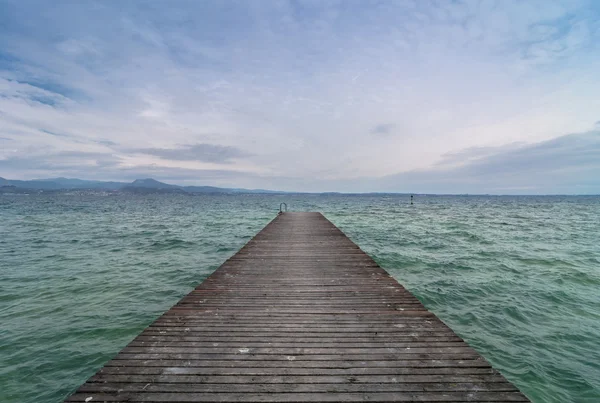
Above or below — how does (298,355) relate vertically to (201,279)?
above

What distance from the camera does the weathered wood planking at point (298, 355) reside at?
124 inches

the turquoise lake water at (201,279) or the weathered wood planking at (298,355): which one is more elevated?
the weathered wood planking at (298,355)

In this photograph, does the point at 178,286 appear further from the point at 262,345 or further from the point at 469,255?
the point at 469,255

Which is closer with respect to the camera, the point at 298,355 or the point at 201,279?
the point at 298,355

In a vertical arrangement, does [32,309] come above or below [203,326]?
below

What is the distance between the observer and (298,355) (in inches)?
152

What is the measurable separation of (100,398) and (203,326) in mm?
1743

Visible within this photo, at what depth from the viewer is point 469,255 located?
16719 mm

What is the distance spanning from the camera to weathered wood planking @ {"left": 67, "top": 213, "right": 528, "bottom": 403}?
3.16 metres

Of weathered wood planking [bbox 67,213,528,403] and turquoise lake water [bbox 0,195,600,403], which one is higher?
weathered wood planking [bbox 67,213,528,403]

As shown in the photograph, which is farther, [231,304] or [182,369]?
[231,304]

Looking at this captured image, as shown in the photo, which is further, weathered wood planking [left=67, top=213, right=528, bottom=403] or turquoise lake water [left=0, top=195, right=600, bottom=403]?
turquoise lake water [left=0, top=195, right=600, bottom=403]

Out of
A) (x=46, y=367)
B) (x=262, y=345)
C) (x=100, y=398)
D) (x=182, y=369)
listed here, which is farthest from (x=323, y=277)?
(x=46, y=367)

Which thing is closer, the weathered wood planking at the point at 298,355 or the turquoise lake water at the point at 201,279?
the weathered wood planking at the point at 298,355
